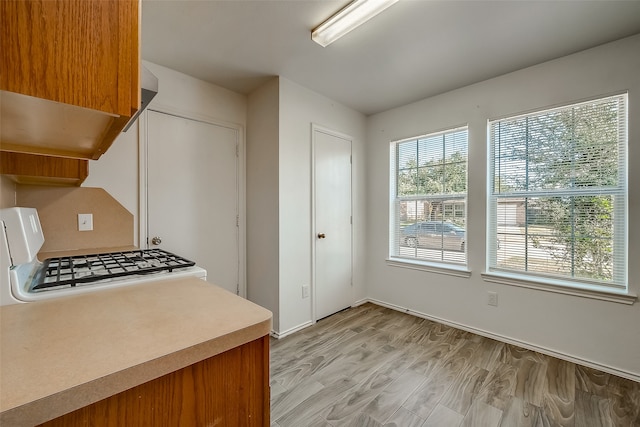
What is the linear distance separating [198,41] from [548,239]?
130 inches

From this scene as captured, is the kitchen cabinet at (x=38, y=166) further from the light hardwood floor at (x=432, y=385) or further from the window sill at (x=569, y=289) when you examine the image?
the window sill at (x=569, y=289)

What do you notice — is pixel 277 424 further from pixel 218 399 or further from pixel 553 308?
pixel 553 308

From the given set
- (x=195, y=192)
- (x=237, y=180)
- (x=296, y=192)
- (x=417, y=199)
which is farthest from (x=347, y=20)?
(x=417, y=199)

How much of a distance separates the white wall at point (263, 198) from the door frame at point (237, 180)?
0.05 meters

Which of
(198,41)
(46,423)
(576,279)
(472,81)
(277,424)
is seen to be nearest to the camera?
(46,423)

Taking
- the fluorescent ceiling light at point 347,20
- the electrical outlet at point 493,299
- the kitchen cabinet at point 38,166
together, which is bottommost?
the electrical outlet at point 493,299

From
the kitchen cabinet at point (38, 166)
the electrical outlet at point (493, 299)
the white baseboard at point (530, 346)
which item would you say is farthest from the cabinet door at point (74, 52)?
the white baseboard at point (530, 346)

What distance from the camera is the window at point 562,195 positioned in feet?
6.70

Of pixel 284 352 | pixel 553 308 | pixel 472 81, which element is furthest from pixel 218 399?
pixel 472 81

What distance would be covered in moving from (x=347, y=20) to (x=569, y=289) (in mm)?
2664

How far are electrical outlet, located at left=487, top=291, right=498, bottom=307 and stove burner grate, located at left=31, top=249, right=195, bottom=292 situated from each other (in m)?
2.65

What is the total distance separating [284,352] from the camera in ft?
7.51

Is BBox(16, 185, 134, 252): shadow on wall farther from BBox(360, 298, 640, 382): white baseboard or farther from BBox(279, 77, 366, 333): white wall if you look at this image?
BBox(360, 298, 640, 382): white baseboard

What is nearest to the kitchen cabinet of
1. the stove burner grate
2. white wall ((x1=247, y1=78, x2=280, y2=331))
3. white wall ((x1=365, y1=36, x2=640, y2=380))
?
the stove burner grate
